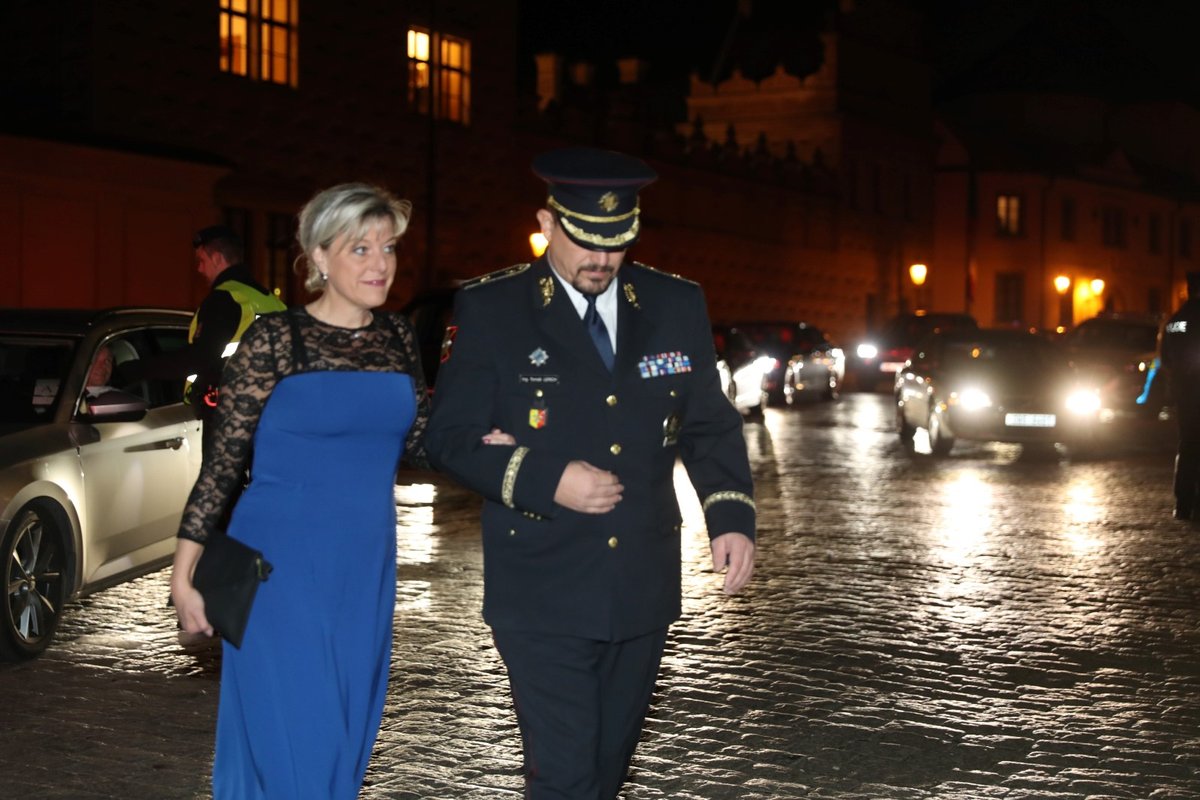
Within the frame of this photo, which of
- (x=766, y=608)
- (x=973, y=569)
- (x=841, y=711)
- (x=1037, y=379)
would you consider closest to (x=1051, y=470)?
(x=1037, y=379)

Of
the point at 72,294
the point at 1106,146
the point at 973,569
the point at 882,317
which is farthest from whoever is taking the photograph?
the point at 1106,146

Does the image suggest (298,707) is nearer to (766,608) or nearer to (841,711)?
(841,711)

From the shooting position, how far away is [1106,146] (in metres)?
78.8

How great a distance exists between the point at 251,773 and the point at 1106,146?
78.0 meters

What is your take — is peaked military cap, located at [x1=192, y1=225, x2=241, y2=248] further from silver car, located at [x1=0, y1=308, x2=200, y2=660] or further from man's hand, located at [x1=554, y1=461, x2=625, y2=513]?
man's hand, located at [x1=554, y1=461, x2=625, y2=513]

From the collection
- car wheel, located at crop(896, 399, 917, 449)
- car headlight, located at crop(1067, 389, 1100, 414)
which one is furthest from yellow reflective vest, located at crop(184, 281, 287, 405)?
car wheel, located at crop(896, 399, 917, 449)

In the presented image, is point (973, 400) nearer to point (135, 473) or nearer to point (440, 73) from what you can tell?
point (135, 473)

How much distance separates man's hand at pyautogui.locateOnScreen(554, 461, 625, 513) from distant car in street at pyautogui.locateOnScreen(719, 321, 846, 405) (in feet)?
94.0

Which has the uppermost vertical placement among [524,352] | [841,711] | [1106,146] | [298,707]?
[1106,146]

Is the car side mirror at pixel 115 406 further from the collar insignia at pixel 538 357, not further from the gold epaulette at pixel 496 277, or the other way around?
the collar insignia at pixel 538 357

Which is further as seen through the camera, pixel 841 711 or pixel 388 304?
pixel 388 304

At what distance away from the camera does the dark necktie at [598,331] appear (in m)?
4.46

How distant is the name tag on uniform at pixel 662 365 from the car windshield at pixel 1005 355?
1707 cm

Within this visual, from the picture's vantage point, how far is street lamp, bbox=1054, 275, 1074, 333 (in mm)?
72562
